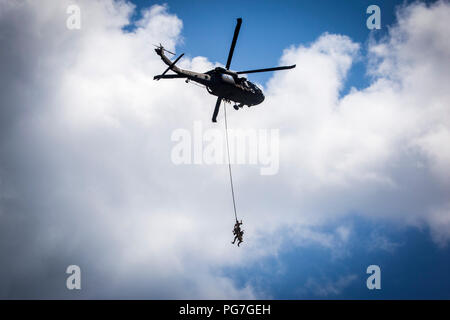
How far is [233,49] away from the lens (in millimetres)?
19422

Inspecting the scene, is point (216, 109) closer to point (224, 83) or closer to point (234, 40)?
point (224, 83)

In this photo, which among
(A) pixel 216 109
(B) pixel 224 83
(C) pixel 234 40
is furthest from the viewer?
(A) pixel 216 109

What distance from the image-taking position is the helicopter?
737 inches

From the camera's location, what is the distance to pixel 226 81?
20.3 meters

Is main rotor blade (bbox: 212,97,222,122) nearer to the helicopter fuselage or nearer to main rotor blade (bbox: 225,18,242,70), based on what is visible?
the helicopter fuselage

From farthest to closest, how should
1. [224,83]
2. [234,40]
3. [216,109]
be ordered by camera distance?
1. [216,109]
2. [224,83]
3. [234,40]

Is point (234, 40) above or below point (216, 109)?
above

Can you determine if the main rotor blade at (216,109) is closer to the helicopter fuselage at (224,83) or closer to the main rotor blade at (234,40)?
the helicopter fuselage at (224,83)

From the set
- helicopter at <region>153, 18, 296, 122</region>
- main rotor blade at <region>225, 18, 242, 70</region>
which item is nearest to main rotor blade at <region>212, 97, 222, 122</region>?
helicopter at <region>153, 18, 296, 122</region>

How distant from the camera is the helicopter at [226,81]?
18714 mm

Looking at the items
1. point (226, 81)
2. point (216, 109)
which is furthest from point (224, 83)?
point (216, 109)
